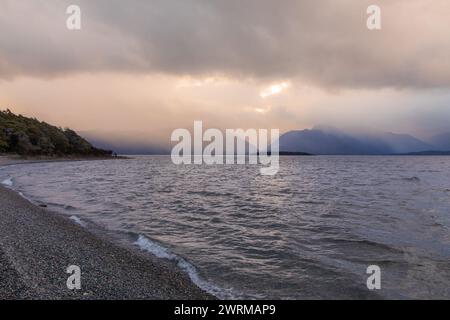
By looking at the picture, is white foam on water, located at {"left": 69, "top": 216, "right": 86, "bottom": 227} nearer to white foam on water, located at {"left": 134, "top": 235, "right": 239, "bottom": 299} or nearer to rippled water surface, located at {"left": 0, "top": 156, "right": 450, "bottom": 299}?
rippled water surface, located at {"left": 0, "top": 156, "right": 450, "bottom": 299}

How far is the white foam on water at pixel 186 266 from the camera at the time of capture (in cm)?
996

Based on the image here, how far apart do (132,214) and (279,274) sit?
14397mm

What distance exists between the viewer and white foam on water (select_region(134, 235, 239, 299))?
9959 mm

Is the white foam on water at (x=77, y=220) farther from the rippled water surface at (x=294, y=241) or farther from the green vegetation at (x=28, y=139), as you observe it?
the green vegetation at (x=28, y=139)

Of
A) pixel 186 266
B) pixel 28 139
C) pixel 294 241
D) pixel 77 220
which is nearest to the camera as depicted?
pixel 186 266

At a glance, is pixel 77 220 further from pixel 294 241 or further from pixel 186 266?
pixel 294 241

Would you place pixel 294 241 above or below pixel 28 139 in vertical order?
below

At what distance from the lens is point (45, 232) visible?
1464cm

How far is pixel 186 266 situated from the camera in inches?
485

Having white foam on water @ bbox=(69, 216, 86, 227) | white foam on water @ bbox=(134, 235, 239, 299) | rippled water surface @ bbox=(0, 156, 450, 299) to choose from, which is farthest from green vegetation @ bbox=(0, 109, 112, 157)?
white foam on water @ bbox=(134, 235, 239, 299)

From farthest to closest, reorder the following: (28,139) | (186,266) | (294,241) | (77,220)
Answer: (28,139) < (77,220) < (294,241) < (186,266)

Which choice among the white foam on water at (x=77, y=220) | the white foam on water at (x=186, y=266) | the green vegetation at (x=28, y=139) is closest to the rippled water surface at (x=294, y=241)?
the white foam on water at (x=186, y=266)

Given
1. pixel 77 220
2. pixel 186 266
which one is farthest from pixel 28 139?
pixel 186 266

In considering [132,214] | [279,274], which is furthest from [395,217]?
[132,214]
